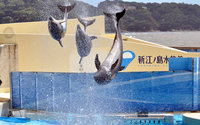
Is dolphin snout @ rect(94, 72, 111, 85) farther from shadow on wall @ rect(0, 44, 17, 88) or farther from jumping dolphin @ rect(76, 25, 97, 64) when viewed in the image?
shadow on wall @ rect(0, 44, 17, 88)

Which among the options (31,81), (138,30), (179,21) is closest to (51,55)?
(31,81)

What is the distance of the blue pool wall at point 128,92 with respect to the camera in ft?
35.7

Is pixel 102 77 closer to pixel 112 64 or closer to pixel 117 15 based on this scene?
pixel 112 64

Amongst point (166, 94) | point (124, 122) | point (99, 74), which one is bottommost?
point (124, 122)

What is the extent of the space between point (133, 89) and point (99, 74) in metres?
4.07

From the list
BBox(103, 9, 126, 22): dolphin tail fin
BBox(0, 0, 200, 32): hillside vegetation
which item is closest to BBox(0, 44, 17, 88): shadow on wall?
BBox(103, 9, 126, 22): dolphin tail fin

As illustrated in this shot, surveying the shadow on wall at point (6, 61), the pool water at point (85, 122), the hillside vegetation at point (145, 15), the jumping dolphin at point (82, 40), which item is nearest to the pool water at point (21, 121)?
the pool water at point (85, 122)

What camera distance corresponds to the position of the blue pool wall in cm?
1087

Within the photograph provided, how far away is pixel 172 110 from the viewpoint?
1095cm

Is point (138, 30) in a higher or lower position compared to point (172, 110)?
higher

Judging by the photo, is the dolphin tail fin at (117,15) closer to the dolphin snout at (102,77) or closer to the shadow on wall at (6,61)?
the dolphin snout at (102,77)

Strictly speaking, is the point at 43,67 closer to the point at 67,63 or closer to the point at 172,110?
the point at 67,63

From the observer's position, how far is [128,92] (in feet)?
35.7

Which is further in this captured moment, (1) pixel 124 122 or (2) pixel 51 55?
(2) pixel 51 55
